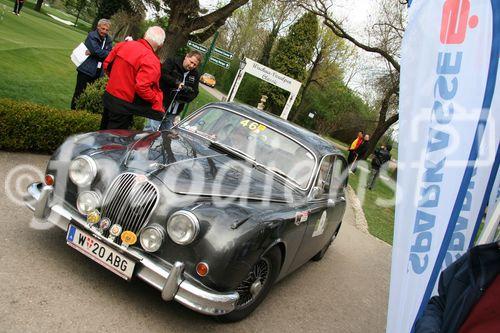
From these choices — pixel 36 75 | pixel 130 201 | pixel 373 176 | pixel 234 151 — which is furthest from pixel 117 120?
pixel 373 176

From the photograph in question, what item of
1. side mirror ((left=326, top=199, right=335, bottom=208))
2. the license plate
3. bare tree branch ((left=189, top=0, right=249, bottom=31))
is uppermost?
bare tree branch ((left=189, top=0, right=249, bottom=31))

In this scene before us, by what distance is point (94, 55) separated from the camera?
8156 mm

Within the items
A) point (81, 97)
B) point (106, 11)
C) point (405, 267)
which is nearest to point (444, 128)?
point (405, 267)

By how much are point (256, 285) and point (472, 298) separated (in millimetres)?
2181

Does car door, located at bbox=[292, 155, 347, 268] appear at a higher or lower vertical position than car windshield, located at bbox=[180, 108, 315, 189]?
lower

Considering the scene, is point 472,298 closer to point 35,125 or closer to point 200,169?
point 200,169

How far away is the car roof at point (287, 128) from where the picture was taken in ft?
17.5

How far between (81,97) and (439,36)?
6.76m

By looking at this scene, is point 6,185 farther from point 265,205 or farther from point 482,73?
point 482,73

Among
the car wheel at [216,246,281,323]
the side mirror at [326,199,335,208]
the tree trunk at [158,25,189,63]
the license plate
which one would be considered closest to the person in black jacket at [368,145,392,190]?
the tree trunk at [158,25,189,63]

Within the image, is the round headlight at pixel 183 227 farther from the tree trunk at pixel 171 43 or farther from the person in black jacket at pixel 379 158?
the person in black jacket at pixel 379 158

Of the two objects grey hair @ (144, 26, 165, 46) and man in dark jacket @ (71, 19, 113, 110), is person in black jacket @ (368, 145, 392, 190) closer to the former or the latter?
man in dark jacket @ (71, 19, 113, 110)

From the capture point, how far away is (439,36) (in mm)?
3043

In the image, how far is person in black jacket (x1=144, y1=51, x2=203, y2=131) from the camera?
7.13 meters
